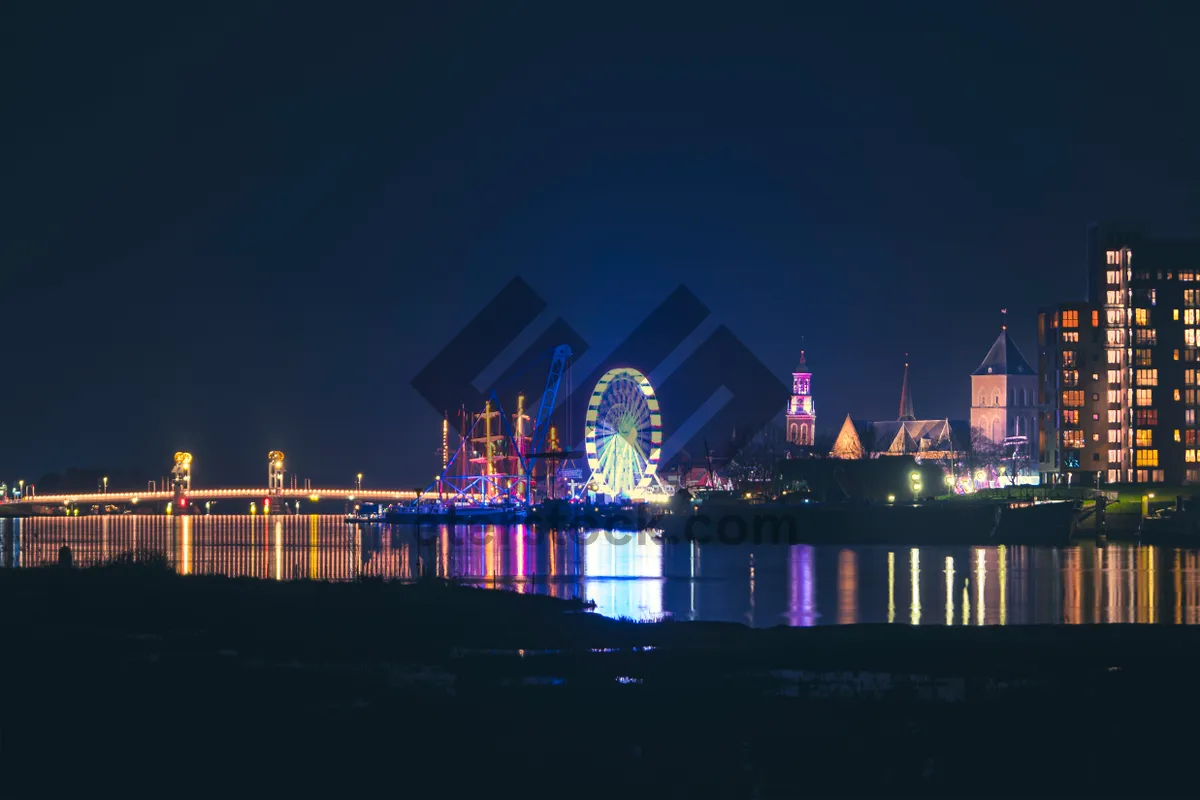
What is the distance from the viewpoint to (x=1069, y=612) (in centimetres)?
4800

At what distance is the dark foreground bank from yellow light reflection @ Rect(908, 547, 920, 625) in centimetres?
1050

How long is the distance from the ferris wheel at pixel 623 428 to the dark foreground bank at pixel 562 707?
356 ft

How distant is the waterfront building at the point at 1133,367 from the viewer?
5896 inches

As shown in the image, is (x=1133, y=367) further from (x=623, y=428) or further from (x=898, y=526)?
(x=623, y=428)

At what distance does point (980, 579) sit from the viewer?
216ft

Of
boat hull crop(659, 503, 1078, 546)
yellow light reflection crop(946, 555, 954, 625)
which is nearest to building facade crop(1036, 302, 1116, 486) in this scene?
boat hull crop(659, 503, 1078, 546)

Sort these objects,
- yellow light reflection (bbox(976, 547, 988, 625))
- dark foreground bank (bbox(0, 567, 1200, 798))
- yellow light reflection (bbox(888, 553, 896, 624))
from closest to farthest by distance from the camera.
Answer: dark foreground bank (bbox(0, 567, 1200, 798))
yellow light reflection (bbox(976, 547, 988, 625))
yellow light reflection (bbox(888, 553, 896, 624))

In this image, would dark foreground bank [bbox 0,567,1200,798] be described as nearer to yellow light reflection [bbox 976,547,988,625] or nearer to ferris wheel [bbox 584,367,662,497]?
yellow light reflection [bbox 976,547,988,625]

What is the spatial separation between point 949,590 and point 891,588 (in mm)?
2528

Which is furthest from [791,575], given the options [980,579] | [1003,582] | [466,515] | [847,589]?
[466,515]

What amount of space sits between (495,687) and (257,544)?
96.7m

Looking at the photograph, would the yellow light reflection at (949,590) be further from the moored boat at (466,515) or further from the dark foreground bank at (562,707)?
the moored boat at (466,515)

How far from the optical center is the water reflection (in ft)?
157

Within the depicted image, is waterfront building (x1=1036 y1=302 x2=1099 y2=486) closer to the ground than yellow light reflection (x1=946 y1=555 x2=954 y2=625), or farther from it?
farther from it
